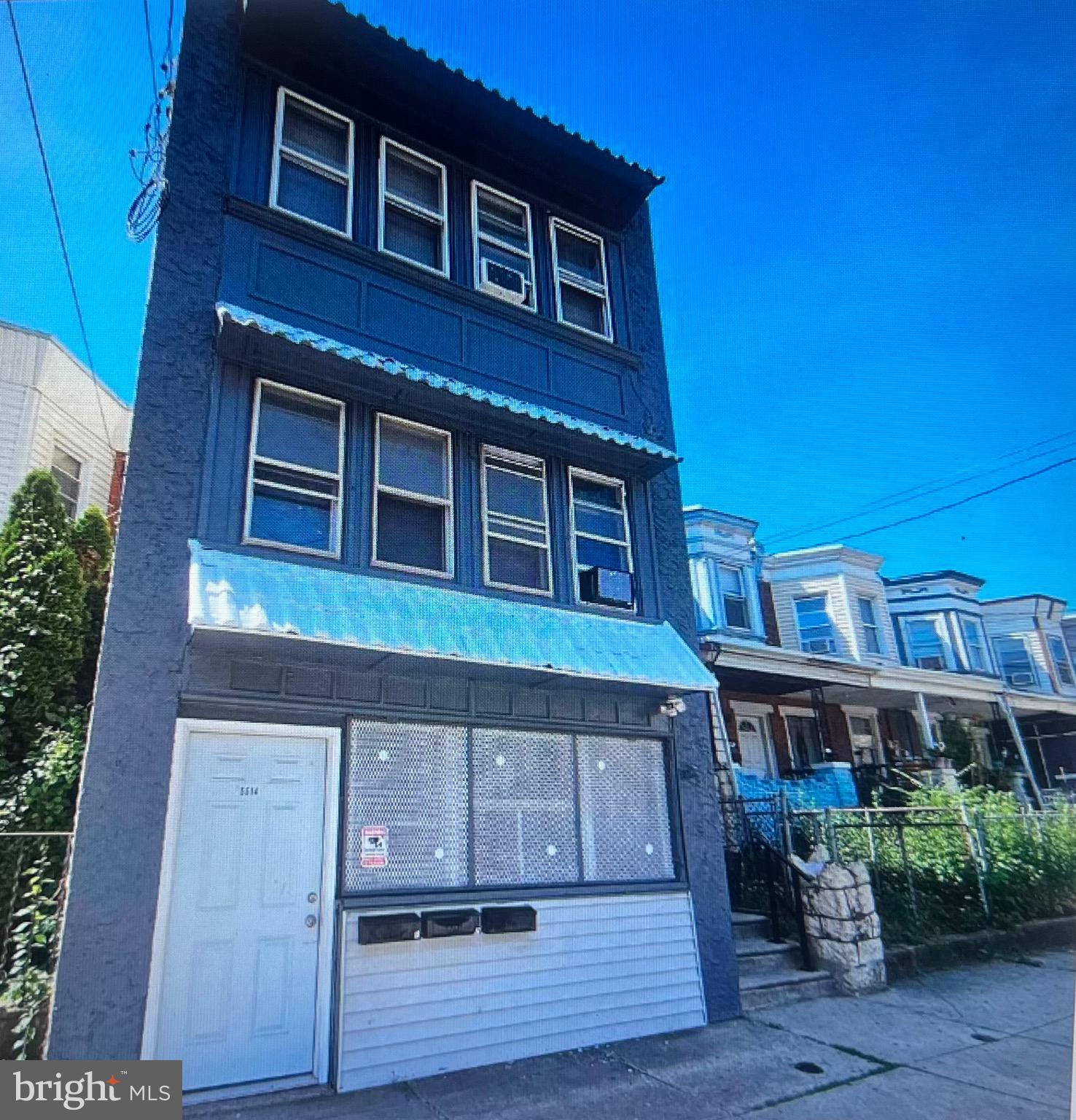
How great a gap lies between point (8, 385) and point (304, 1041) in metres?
9.82

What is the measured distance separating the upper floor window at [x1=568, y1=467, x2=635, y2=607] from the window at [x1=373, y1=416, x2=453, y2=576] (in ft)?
4.54

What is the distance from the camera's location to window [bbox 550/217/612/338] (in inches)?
347

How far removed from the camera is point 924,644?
2097 centimetres

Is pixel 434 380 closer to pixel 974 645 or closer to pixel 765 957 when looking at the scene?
pixel 765 957

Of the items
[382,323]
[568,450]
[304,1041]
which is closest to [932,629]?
[568,450]

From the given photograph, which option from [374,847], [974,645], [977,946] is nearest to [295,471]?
[374,847]

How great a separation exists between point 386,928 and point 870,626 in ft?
52.7

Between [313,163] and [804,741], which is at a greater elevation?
[313,163]

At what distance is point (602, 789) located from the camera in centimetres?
691

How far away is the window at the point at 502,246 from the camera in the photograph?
26.4ft

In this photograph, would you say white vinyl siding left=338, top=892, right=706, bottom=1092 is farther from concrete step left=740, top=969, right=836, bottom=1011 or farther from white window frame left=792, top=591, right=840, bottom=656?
white window frame left=792, top=591, right=840, bottom=656

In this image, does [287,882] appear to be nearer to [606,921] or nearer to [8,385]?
[606,921]

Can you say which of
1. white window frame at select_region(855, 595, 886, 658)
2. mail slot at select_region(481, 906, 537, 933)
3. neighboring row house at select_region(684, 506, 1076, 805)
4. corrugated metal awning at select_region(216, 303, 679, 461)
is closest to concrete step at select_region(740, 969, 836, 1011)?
mail slot at select_region(481, 906, 537, 933)
